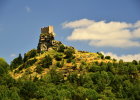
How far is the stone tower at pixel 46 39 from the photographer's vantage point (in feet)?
532

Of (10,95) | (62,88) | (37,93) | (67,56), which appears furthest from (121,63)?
(10,95)

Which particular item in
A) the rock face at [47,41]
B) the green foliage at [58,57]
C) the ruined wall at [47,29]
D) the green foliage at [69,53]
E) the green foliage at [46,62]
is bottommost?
the green foliage at [46,62]

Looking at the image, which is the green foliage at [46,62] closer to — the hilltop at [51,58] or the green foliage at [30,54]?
the hilltop at [51,58]

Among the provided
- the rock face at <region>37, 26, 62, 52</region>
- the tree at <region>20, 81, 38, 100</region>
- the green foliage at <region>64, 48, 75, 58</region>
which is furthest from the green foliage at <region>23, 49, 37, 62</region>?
the tree at <region>20, 81, 38, 100</region>

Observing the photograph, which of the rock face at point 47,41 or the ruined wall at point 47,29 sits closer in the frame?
the rock face at point 47,41

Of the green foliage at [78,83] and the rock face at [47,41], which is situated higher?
the rock face at [47,41]

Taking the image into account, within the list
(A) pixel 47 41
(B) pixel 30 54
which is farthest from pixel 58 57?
(B) pixel 30 54

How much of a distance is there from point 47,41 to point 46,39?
4.40ft

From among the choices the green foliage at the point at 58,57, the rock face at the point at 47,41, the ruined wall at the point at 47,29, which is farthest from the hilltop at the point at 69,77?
the ruined wall at the point at 47,29

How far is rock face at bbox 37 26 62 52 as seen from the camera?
530ft

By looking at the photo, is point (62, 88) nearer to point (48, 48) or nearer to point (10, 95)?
point (10, 95)

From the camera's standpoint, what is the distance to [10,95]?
340 feet

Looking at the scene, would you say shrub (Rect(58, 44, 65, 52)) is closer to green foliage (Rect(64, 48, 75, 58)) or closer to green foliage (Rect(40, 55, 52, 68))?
green foliage (Rect(64, 48, 75, 58))

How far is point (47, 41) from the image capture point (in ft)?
531
